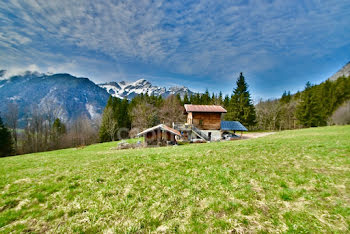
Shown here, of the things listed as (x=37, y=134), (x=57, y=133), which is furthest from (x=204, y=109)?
(x=37, y=134)

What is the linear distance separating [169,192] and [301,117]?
65732 mm

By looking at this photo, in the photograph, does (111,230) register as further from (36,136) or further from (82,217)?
(36,136)

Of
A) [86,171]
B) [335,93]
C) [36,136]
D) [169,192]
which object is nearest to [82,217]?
[169,192]

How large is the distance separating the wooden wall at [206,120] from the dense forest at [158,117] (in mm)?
18193

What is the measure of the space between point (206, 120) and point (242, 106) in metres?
27.5

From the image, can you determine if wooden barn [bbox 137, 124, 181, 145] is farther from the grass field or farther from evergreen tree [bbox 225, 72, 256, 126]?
evergreen tree [bbox 225, 72, 256, 126]

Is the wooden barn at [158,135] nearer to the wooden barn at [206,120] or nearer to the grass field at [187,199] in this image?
the wooden barn at [206,120]

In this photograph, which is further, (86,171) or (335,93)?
(335,93)

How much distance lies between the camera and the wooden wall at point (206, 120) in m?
36.2

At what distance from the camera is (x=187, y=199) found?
5.05m

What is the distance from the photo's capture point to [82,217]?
4.40m

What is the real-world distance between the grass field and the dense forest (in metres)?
46.4

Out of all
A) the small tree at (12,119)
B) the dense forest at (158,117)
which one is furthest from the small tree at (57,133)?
the small tree at (12,119)

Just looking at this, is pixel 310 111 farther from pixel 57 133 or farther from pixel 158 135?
pixel 57 133
